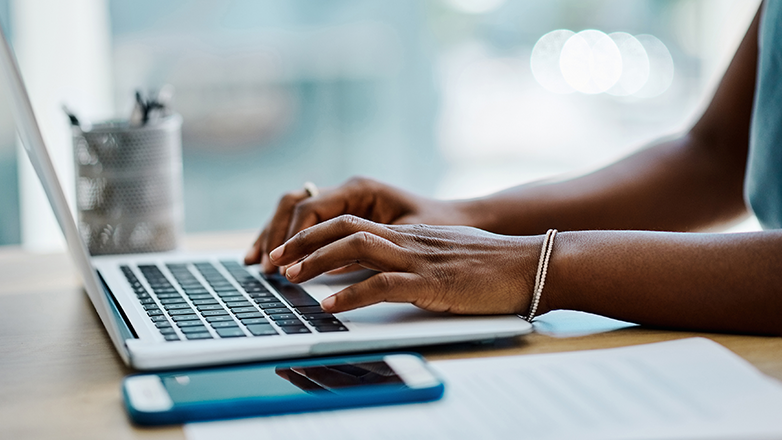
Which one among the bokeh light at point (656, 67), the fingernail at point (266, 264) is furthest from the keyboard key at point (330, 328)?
the bokeh light at point (656, 67)

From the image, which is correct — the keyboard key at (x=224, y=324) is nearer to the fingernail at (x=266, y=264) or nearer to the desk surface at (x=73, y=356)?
the desk surface at (x=73, y=356)

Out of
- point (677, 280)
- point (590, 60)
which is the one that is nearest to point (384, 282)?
point (677, 280)

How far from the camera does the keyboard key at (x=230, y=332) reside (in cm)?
51

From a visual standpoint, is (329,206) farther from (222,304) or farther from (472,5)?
(472,5)

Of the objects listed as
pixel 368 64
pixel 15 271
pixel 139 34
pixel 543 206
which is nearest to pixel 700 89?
pixel 368 64

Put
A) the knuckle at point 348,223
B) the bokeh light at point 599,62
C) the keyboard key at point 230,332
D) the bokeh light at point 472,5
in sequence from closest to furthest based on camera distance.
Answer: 1. the keyboard key at point 230,332
2. the knuckle at point 348,223
3. the bokeh light at point 472,5
4. the bokeh light at point 599,62

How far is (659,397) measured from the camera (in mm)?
421

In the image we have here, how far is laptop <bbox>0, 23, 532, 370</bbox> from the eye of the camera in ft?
1.55

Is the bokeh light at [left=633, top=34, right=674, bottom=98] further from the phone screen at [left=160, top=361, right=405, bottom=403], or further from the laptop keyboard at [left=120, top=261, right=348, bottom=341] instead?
the phone screen at [left=160, top=361, right=405, bottom=403]

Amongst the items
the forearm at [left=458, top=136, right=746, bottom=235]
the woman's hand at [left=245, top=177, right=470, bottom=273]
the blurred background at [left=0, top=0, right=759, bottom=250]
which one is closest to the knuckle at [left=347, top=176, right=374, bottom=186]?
the woman's hand at [left=245, top=177, right=470, bottom=273]

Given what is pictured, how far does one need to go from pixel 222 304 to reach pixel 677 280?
0.35 m

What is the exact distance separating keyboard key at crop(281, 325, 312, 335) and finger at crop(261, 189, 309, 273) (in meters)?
0.23

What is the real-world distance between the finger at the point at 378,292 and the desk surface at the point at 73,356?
0.16 feet

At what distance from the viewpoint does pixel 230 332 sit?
514 mm
